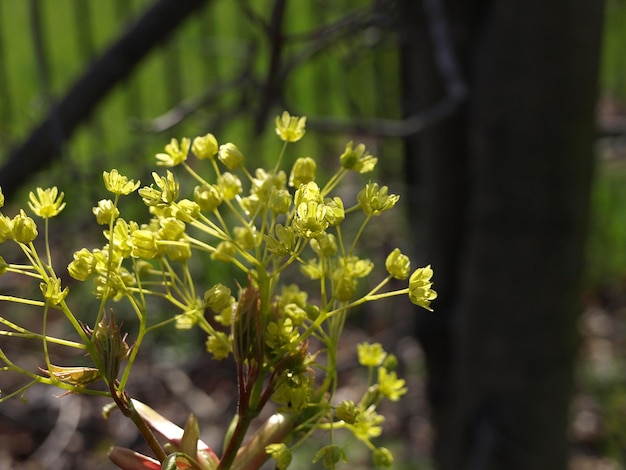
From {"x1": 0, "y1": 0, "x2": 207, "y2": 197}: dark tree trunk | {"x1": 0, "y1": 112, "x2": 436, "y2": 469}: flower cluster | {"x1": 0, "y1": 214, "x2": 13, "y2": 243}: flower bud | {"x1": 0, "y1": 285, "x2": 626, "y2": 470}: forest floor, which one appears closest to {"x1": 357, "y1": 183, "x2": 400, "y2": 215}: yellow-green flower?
{"x1": 0, "y1": 112, "x2": 436, "y2": 469}: flower cluster

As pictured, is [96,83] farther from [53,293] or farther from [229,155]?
[53,293]

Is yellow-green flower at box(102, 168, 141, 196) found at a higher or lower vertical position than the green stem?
higher

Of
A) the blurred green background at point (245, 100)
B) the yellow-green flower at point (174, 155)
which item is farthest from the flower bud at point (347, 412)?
the blurred green background at point (245, 100)

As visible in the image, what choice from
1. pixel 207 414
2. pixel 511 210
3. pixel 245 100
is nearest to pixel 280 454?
pixel 511 210

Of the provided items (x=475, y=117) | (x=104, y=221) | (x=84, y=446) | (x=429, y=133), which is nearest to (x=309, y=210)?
(x=104, y=221)

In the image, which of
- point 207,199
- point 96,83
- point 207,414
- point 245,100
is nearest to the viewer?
point 207,199

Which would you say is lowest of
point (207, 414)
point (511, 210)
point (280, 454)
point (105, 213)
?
point (207, 414)

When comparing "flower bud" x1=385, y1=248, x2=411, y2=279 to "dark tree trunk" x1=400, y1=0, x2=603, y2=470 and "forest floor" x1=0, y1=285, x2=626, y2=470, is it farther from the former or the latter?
"forest floor" x1=0, y1=285, x2=626, y2=470

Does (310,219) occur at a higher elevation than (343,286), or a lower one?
higher
